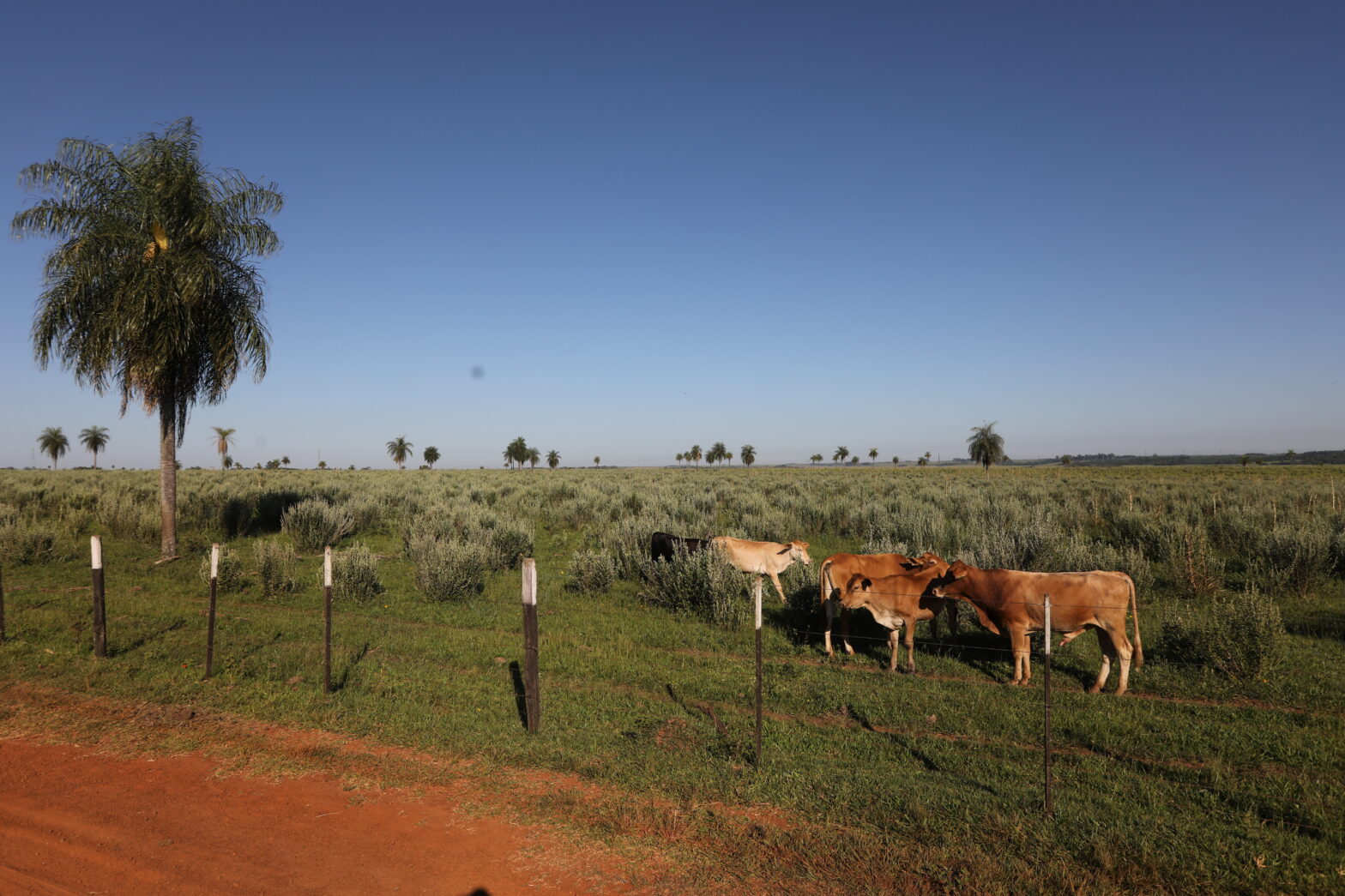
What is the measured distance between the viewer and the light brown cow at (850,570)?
1017 cm

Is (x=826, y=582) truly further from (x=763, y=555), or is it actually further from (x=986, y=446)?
(x=986, y=446)

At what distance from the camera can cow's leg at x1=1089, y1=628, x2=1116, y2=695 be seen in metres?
8.24

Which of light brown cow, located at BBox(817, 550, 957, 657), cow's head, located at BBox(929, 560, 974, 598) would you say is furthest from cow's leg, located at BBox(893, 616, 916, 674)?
light brown cow, located at BBox(817, 550, 957, 657)

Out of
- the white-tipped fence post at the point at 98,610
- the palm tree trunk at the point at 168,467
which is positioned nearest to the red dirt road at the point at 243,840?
the white-tipped fence post at the point at 98,610

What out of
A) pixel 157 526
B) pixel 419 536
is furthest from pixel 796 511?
pixel 157 526

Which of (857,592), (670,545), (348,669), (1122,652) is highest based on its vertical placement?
(670,545)

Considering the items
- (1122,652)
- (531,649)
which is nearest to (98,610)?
(531,649)

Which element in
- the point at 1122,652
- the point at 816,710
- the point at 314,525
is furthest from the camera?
the point at 314,525

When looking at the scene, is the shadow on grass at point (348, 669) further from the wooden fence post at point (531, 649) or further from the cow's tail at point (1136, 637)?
the cow's tail at point (1136, 637)

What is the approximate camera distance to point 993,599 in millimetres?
9016

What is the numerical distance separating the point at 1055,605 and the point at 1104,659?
0.85 m

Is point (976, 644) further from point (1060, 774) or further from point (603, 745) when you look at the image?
point (603, 745)

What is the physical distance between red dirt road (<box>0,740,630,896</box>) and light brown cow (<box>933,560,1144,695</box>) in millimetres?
6400

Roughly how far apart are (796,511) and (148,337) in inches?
792
